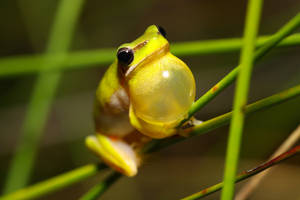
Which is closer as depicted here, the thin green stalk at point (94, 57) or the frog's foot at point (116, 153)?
the thin green stalk at point (94, 57)

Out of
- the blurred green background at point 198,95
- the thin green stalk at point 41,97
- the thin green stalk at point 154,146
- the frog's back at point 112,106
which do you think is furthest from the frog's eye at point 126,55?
the blurred green background at point 198,95

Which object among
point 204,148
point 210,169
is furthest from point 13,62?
point 204,148

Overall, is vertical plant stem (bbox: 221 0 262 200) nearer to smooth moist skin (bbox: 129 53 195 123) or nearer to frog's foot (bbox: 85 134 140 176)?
smooth moist skin (bbox: 129 53 195 123)

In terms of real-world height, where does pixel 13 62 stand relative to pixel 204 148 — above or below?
A: below

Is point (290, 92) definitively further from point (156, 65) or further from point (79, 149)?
point (79, 149)

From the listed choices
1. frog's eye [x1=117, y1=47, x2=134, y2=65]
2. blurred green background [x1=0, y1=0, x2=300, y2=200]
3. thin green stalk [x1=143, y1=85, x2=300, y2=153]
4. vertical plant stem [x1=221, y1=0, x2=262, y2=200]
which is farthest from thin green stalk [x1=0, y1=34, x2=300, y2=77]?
blurred green background [x1=0, y1=0, x2=300, y2=200]

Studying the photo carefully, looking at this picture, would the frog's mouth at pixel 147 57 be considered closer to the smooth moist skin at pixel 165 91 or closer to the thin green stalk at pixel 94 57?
the smooth moist skin at pixel 165 91
